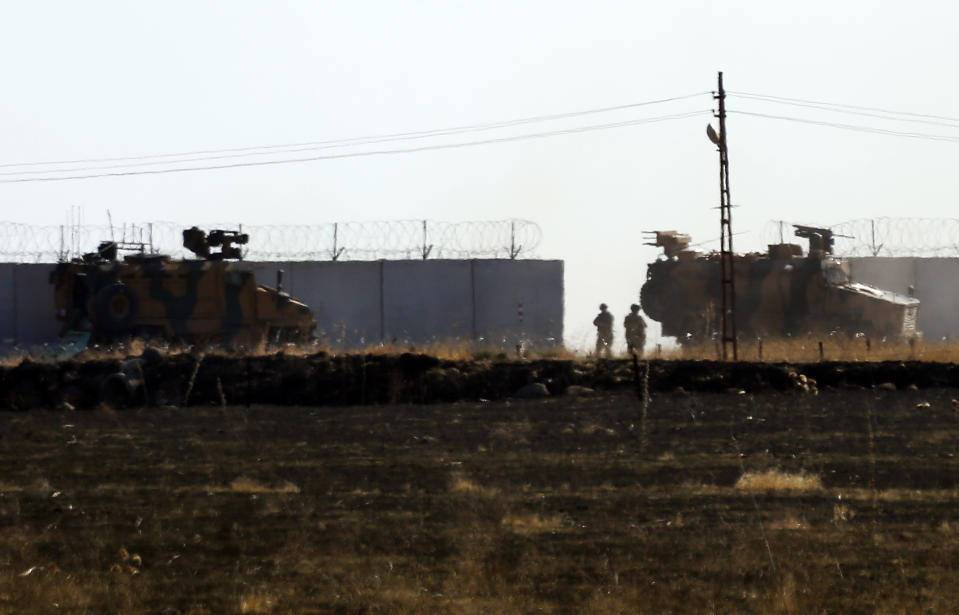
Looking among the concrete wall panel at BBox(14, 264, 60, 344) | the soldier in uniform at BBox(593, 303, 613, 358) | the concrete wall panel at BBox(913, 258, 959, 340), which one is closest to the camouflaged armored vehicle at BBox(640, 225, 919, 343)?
the soldier in uniform at BBox(593, 303, 613, 358)

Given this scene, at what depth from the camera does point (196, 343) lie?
112 feet

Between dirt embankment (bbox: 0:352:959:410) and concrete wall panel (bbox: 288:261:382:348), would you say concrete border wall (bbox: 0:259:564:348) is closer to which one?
concrete wall panel (bbox: 288:261:382:348)

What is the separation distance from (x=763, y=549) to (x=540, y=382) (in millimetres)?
16555

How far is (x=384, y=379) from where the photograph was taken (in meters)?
26.7

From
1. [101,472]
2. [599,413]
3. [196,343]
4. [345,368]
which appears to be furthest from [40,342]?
[101,472]

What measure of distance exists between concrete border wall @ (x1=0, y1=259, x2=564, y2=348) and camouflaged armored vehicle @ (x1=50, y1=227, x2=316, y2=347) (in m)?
8.22

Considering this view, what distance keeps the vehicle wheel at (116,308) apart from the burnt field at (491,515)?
1276 centimetres

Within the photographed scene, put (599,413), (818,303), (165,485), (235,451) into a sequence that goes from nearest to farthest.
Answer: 1. (165,485)
2. (235,451)
3. (599,413)
4. (818,303)

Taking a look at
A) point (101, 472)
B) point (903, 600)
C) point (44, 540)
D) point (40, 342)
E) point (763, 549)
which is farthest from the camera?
point (40, 342)

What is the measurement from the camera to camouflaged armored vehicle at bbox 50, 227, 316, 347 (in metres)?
33.7

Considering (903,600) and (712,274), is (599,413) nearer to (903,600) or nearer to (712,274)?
(903,600)

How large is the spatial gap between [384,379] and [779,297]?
16.9m

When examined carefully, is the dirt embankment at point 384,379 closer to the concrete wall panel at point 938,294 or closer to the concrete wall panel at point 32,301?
the concrete wall panel at point 32,301

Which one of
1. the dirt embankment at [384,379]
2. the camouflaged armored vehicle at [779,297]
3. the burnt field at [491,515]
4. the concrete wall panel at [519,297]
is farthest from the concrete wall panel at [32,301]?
the burnt field at [491,515]
